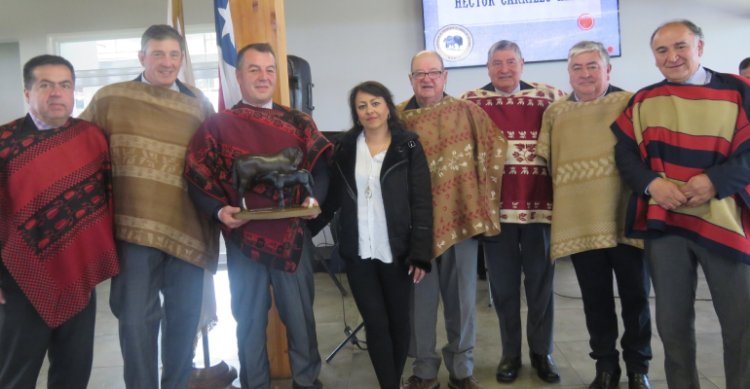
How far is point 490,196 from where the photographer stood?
2.10 m

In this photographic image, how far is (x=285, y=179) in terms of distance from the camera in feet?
5.63

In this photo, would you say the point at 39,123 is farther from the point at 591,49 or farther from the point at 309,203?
the point at 591,49

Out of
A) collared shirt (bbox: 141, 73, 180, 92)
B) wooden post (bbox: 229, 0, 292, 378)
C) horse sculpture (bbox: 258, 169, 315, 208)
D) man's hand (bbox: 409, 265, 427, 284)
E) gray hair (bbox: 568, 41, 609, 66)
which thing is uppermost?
wooden post (bbox: 229, 0, 292, 378)

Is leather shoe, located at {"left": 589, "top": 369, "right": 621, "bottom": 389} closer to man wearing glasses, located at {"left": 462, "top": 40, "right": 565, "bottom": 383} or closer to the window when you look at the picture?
man wearing glasses, located at {"left": 462, "top": 40, "right": 565, "bottom": 383}

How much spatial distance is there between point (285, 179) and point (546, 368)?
1506 mm

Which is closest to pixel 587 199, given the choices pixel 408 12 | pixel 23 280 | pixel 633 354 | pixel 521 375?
pixel 633 354

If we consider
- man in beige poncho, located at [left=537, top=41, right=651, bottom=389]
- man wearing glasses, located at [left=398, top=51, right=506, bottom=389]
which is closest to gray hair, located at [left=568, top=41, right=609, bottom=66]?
man in beige poncho, located at [left=537, top=41, right=651, bottom=389]

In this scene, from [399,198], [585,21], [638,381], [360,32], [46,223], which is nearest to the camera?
[46,223]

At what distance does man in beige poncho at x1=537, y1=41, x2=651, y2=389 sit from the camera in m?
1.97

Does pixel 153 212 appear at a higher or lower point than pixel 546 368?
higher

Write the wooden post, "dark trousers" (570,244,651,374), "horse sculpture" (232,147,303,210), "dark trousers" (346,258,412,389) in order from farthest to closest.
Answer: the wooden post, "dark trousers" (570,244,651,374), "dark trousers" (346,258,412,389), "horse sculpture" (232,147,303,210)

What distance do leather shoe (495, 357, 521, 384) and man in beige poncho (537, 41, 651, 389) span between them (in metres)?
0.36

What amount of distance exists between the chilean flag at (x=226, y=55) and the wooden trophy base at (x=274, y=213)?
0.79 m

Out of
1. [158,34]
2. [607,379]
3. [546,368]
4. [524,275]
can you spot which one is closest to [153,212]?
[158,34]
